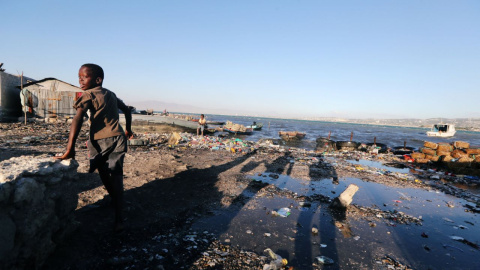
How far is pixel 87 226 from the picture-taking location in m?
2.59

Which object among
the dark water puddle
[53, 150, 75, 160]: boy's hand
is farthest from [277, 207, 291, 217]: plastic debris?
[53, 150, 75, 160]: boy's hand

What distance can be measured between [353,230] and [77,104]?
4.13 metres

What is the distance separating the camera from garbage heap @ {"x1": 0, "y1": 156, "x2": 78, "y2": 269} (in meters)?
1.49

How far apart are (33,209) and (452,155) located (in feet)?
48.0

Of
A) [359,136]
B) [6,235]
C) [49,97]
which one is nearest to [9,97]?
[49,97]

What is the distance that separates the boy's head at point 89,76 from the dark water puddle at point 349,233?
2.29 metres

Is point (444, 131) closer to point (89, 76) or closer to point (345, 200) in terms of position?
point (345, 200)

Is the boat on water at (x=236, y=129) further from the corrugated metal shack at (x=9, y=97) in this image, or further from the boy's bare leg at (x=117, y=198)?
the boy's bare leg at (x=117, y=198)

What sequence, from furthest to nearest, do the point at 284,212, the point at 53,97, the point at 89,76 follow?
the point at 53,97 → the point at 284,212 → the point at 89,76

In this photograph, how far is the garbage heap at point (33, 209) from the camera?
4.88 ft

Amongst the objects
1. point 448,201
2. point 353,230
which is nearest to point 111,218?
point 353,230

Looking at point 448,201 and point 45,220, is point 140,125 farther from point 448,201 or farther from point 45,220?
point 448,201

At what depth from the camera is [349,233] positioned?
3.24 meters

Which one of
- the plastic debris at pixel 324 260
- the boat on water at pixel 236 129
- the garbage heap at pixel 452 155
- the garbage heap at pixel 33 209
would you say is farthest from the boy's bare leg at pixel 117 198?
the boat on water at pixel 236 129
